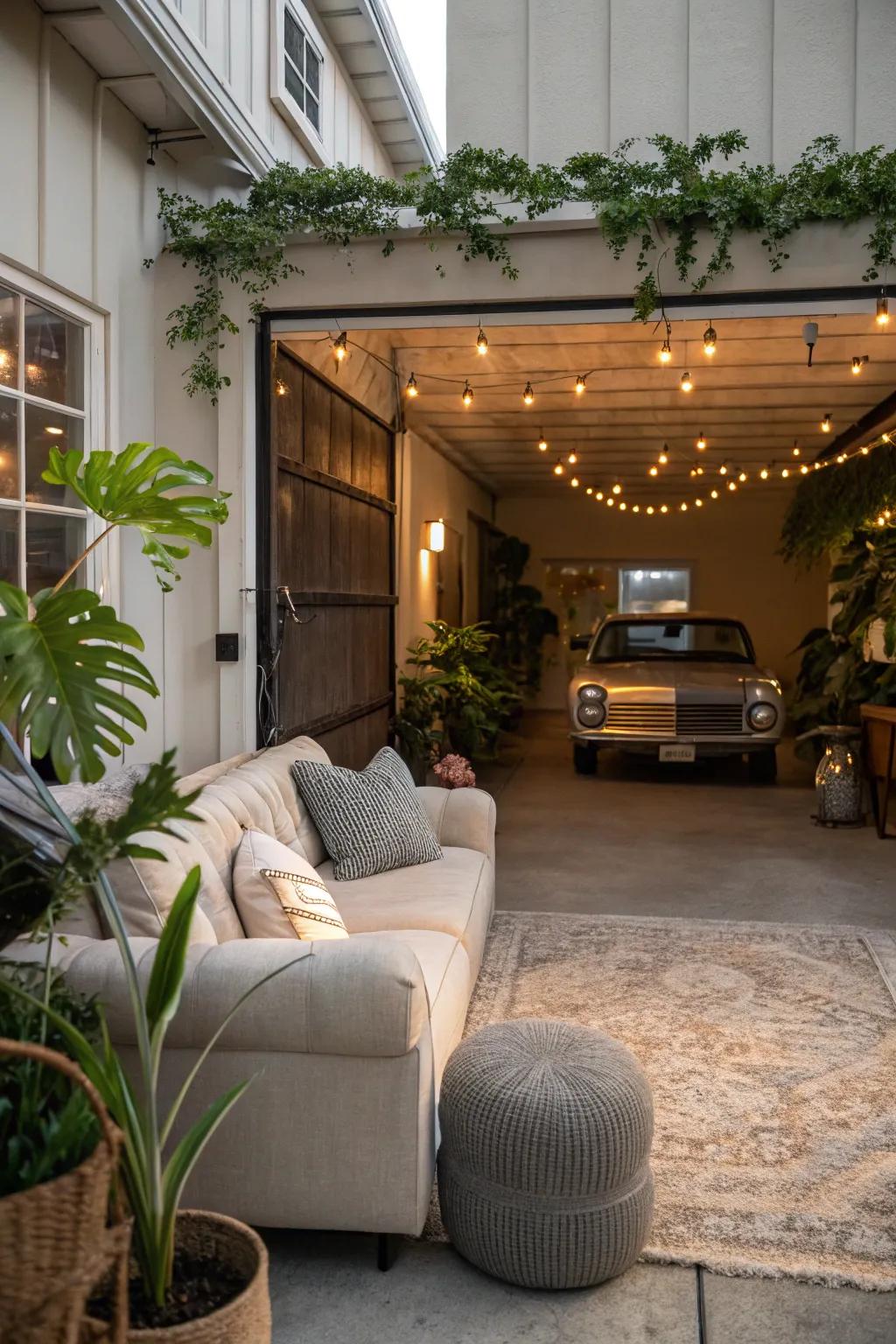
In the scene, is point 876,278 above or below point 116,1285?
above

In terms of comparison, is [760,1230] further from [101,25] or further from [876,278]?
[101,25]

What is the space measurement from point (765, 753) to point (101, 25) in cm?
646

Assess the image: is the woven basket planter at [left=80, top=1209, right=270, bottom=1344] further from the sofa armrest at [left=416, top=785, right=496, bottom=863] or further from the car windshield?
the car windshield

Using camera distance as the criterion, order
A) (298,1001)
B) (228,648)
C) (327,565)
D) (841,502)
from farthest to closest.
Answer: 1. (841,502)
2. (327,565)
3. (228,648)
4. (298,1001)

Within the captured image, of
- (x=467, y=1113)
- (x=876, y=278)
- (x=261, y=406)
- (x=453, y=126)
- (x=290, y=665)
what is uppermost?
(x=453, y=126)

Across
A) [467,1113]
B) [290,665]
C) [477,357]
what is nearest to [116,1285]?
[467,1113]

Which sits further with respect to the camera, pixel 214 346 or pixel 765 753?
pixel 765 753

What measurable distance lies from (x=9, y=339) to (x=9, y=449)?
1.13ft

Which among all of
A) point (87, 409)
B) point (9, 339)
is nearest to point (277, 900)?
point (9, 339)

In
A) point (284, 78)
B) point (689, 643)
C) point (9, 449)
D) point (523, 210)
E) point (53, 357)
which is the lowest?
point (689, 643)

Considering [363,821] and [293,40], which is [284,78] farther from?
[363,821]

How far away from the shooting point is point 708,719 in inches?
315

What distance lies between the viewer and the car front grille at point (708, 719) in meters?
7.99

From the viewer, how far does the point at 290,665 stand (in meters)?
4.93
